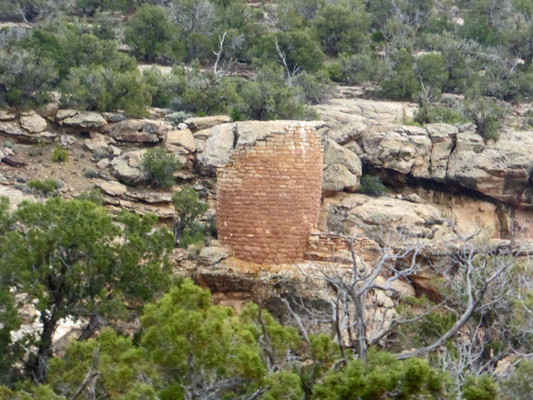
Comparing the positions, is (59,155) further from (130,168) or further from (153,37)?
(153,37)

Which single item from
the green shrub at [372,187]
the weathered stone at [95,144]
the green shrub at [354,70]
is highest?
the weathered stone at [95,144]

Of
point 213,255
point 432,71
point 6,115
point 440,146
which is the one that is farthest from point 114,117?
point 432,71

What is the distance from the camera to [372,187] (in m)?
22.3

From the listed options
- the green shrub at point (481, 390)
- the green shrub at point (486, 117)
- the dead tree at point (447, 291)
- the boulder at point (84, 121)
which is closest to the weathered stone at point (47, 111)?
the boulder at point (84, 121)

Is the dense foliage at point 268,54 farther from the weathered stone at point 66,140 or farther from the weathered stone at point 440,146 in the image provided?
the weathered stone at point 66,140

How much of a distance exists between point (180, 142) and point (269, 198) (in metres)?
7.02

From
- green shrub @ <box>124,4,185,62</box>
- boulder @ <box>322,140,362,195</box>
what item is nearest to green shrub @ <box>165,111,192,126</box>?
boulder @ <box>322,140,362,195</box>

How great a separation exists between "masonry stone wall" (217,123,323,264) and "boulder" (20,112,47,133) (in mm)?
8390

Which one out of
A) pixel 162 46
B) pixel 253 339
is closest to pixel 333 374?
pixel 253 339

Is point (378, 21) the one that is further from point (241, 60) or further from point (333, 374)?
point (333, 374)

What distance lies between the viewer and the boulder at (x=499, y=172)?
2239 centimetres

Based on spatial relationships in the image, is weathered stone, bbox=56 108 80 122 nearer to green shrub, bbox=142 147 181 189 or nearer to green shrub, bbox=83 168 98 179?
green shrub, bbox=83 168 98 179

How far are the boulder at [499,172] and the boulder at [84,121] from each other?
843cm

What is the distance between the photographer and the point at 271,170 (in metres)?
15.5
